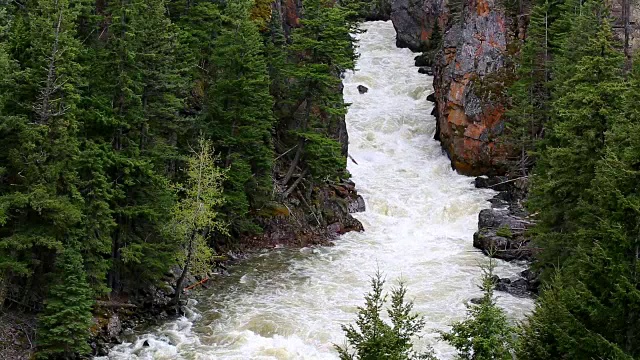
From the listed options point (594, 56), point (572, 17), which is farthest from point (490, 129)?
point (594, 56)

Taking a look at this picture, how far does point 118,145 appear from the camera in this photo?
76.2ft

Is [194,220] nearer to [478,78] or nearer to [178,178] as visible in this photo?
[178,178]

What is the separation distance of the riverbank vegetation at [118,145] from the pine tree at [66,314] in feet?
0.15

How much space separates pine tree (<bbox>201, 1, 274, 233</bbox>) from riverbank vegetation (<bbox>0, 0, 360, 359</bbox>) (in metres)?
0.08

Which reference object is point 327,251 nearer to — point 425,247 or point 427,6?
point 425,247

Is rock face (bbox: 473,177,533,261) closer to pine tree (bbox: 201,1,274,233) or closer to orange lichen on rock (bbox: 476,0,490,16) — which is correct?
pine tree (bbox: 201,1,274,233)

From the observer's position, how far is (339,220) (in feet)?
121

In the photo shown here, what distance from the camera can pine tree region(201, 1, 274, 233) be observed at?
30.4 metres

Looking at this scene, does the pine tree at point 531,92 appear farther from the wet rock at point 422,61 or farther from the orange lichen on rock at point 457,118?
the wet rock at point 422,61

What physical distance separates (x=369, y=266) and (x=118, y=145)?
13702 mm

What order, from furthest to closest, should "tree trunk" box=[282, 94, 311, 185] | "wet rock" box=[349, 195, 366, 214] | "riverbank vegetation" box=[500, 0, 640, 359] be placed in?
"wet rock" box=[349, 195, 366, 214]
"tree trunk" box=[282, 94, 311, 185]
"riverbank vegetation" box=[500, 0, 640, 359]

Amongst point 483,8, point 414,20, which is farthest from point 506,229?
point 414,20

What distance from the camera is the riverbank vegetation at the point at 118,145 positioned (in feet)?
63.5

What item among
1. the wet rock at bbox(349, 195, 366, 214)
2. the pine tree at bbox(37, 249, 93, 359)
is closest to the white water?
the wet rock at bbox(349, 195, 366, 214)
